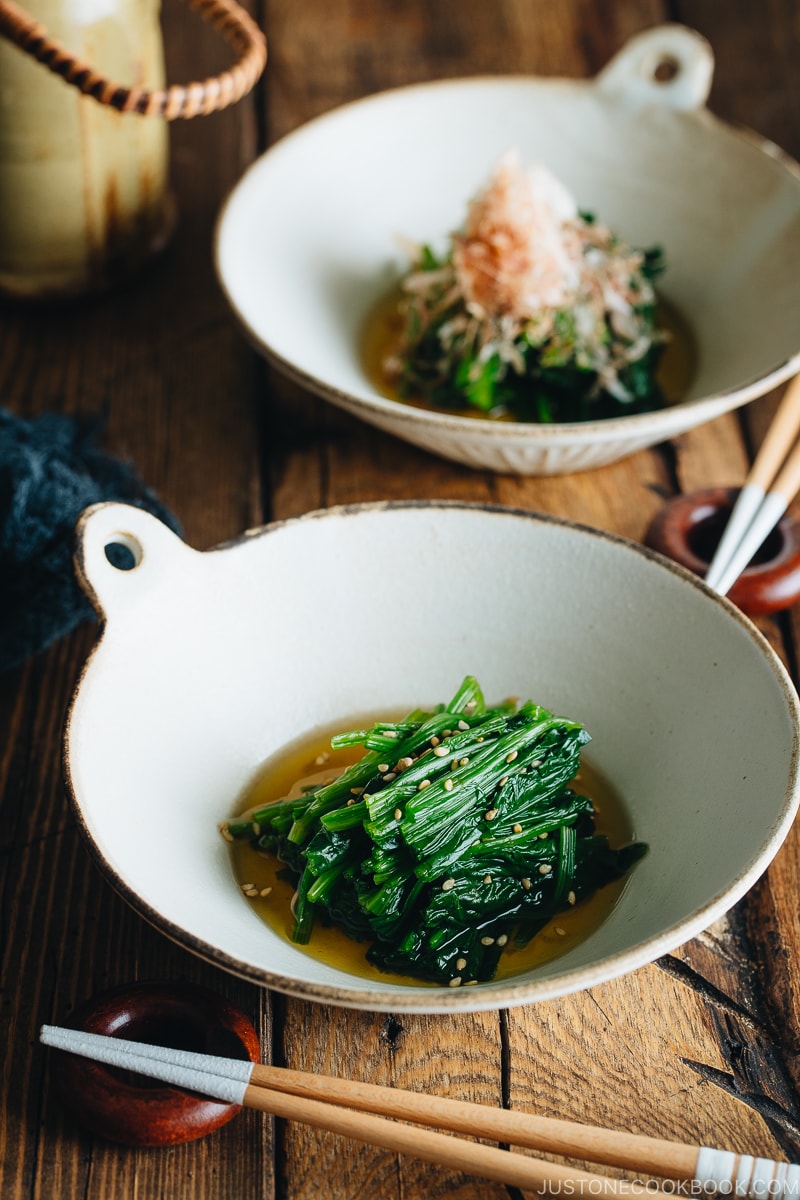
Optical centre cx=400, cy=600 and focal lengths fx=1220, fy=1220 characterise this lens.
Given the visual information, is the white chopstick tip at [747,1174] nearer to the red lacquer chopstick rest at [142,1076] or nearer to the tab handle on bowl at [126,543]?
the red lacquer chopstick rest at [142,1076]

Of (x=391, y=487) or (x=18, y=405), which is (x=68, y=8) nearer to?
(x=18, y=405)

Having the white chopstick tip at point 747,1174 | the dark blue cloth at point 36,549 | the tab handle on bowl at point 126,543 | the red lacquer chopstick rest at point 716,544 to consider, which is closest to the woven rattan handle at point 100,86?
the dark blue cloth at point 36,549

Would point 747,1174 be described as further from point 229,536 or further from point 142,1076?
point 229,536

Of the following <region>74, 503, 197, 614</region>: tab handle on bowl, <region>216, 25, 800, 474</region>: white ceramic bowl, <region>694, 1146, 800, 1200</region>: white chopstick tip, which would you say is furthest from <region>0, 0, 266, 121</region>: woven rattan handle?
<region>694, 1146, 800, 1200</region>: white chopstick tip

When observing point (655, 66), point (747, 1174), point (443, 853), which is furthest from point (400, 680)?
point (655, 66)

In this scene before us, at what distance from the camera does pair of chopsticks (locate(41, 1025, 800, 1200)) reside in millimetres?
1361

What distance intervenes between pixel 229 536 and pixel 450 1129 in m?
1.34

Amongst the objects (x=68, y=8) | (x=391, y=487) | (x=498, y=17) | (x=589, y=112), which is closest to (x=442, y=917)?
(x=391, y=487)

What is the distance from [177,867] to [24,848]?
0.41 metres

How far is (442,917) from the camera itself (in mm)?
1611

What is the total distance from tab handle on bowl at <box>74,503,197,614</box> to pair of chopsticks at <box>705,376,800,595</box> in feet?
2.94

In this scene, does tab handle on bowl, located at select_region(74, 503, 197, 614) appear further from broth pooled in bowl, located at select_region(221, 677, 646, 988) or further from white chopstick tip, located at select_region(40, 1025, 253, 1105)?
white chopstick tip, located at select_region(40, 1025, 253, 1105)

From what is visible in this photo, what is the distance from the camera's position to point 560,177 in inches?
118

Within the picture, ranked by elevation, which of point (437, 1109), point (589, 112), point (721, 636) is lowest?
point (437, 1109)
